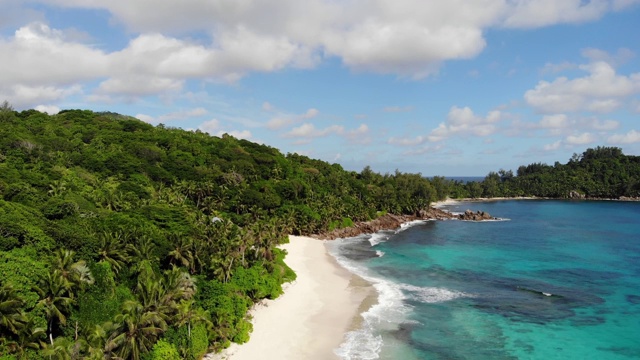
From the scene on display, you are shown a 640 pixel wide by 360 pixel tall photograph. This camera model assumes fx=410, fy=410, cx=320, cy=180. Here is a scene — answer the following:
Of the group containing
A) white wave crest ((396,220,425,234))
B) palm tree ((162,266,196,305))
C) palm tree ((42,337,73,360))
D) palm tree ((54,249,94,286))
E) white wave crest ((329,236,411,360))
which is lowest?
white wave crest ((329,236,411,360))

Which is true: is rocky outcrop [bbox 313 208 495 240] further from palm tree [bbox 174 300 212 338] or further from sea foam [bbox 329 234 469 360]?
palm tree [bbox 174 300 212 338]

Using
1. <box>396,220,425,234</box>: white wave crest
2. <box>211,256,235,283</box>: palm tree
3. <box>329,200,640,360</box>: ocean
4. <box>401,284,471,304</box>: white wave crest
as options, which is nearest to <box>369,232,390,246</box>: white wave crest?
<box>329,200,640,360</box>: ocean

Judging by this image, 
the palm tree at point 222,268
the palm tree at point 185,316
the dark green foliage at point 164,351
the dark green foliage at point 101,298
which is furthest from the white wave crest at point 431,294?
the dark green foliage at point 101,298

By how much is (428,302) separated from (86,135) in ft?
369

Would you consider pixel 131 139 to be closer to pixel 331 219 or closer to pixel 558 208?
pixel 331 219

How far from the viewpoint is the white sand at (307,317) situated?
3822 centimetres

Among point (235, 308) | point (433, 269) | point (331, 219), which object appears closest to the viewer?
point (235, 308)

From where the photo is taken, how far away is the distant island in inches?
1254

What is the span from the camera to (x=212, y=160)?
12388 cm

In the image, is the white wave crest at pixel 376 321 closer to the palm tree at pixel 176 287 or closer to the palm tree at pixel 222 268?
the palm tree at pixel 176 287

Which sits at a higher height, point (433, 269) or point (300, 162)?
point (300, 162)

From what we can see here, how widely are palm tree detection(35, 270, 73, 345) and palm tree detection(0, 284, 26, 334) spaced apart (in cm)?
317

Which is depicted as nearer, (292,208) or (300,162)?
(292,208)

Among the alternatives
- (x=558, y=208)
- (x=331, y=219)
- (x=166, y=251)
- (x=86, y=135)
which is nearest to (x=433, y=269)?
(x=331, y=219)
